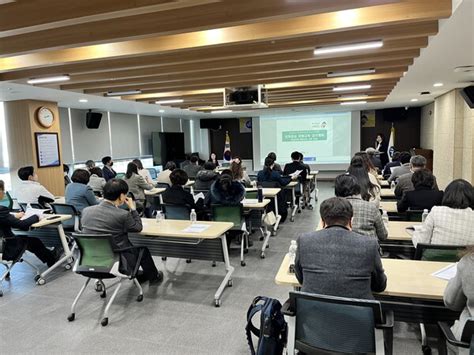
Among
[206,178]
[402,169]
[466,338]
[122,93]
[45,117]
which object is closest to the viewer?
[466,338]

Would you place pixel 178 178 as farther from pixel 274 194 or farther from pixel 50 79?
pixel 50 79

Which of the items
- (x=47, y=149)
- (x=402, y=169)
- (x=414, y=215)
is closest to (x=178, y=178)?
(x=414, y=215)

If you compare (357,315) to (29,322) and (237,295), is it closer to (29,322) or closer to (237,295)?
(237,295)

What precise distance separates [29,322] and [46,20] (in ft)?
8.53

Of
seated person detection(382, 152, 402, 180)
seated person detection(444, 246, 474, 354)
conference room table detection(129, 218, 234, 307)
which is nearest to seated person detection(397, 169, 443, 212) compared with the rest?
conference room table detection(129, 218, 234, 307)

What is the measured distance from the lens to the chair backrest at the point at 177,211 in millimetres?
4500

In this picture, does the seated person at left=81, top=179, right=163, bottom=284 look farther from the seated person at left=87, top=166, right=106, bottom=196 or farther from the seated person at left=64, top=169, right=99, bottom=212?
the seated person at left=87, top=166, right=106, bottom=196

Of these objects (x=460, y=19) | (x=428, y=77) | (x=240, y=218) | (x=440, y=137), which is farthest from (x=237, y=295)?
(x=440, y=137)

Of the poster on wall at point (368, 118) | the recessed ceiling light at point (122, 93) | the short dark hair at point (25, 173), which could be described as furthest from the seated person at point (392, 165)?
the short dark hair at point (25, 173)

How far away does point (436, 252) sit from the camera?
8.01 ft

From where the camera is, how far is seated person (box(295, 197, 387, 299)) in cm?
170

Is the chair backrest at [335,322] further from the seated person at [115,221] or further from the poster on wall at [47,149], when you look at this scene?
the poster on wall at [47,149]

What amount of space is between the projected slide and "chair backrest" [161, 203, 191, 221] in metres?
8.48

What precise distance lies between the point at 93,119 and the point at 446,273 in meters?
8.88
